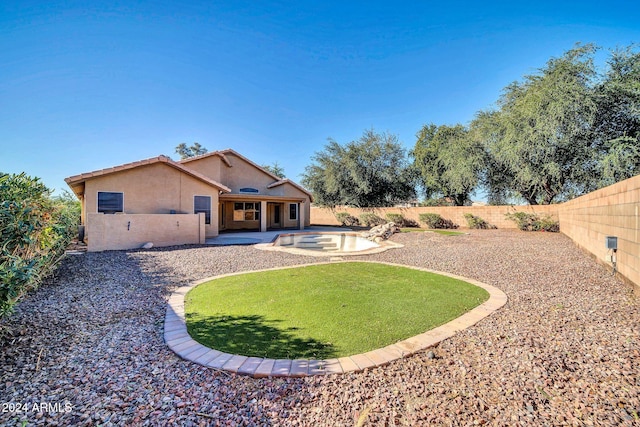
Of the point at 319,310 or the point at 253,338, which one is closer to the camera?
the point at 253,338

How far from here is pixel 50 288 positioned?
6.25 metres

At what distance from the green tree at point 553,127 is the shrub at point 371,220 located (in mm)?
11568

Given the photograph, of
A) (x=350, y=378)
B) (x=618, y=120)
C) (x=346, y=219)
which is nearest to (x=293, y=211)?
(x=346, y=219)

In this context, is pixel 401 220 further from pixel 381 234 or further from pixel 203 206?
pixel 203 206

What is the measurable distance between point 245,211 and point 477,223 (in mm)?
19835

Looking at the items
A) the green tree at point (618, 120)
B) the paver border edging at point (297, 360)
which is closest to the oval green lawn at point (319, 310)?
the paver border edging at point (297, 360)

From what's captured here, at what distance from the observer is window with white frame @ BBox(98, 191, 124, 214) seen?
1420 cm

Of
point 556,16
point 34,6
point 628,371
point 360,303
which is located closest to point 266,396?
point 360,303

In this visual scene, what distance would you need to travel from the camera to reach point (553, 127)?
58.9ft

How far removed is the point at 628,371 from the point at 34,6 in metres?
15.7

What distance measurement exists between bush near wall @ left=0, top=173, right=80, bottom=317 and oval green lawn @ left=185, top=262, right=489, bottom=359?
213 centimetres

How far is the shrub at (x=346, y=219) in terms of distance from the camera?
100ft

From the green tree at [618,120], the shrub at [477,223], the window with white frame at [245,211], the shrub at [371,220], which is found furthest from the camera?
the shrub at [371,220]

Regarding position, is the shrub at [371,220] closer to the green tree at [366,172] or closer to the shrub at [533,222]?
the green tree at [366,172]
